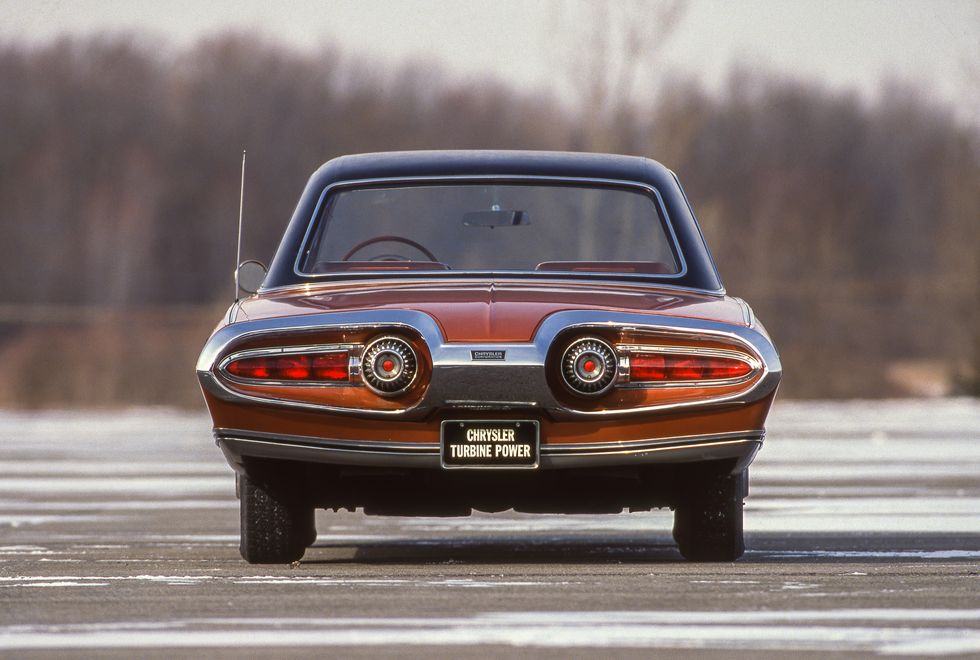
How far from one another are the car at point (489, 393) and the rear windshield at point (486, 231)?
61 millimetres

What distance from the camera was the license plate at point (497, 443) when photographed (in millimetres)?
7145

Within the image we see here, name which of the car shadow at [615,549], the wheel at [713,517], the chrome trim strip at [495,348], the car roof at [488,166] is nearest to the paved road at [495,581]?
the car shadow at [615,549]

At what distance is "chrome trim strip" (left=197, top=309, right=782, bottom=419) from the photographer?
7043mm

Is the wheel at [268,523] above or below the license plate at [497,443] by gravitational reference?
below

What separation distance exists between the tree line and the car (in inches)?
2337

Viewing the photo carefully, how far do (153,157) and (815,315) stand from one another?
4854 cm

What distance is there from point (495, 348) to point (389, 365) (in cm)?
40

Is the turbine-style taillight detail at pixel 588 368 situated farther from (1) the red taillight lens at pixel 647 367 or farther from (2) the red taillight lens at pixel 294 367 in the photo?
(2) the red taillight lens at pixel 294 367

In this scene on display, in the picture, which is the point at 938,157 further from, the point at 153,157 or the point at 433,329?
the point at 433,329

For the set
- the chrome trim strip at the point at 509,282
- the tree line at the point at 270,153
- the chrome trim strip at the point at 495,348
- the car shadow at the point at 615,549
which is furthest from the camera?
the tree line at the point at 270,153

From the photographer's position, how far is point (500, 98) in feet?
298

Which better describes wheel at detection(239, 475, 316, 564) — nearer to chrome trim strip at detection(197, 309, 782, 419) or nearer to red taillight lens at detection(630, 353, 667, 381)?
chrome trim strip at detection(197, 309, 782, 419)

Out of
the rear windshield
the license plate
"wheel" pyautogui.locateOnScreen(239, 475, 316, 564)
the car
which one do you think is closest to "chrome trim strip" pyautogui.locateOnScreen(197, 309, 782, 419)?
Result: the car

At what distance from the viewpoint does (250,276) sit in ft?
28.3
